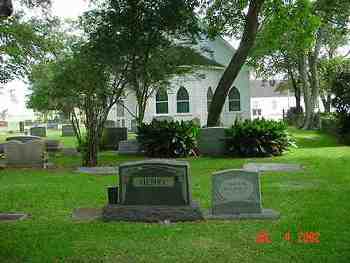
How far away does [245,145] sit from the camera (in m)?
19.7

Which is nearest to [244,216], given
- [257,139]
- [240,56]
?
[257,139]

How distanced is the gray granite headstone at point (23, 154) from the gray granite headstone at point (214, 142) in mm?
6244

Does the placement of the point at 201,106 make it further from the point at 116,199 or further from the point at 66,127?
the point at 116,199

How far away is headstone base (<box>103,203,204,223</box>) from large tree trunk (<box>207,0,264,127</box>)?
14.6m

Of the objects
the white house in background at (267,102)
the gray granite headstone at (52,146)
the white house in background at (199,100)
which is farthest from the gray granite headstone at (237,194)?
the white house in background at (267,102)

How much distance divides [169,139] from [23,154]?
5541 mm

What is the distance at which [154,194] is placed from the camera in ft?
27.0

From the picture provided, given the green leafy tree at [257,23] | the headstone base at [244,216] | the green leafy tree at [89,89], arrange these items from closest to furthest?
the headstone base at [244,216], the green leafy tree at [89,89], the green leafy tree at [257,23]

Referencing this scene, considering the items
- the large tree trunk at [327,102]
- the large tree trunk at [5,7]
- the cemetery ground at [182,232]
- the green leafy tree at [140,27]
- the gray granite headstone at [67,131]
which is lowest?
the cemetery ground at [182,232]

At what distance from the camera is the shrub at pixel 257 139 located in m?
19.6

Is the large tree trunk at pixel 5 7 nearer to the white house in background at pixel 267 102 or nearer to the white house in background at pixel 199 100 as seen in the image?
the white house in background at pixel 199 100

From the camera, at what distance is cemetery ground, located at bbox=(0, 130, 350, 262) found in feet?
20.1

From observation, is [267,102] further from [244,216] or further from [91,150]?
[244,216]

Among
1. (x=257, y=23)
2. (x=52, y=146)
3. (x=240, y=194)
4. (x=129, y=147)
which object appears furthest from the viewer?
(x=52, y=146)
